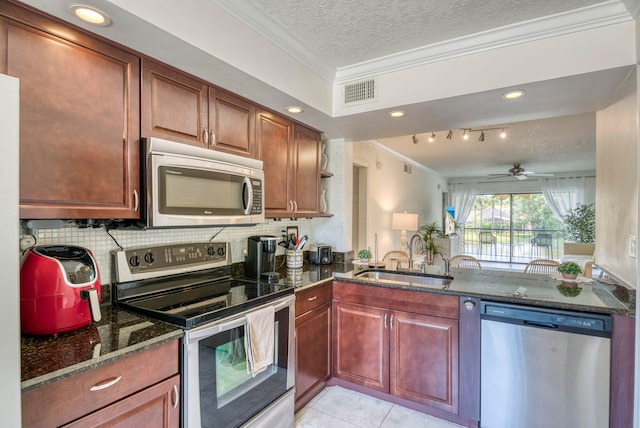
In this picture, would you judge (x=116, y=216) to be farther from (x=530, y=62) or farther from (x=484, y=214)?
(x=484, y=214)

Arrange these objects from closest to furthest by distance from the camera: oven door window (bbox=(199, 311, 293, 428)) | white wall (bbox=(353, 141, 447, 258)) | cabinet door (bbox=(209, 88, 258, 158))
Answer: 1. oven door window (bbox=(199, 311, 293, 428))
2. cabinet door (bbox=(209, 88, 258, 158))
3. white wall (bbox=(353, 141, 447, 258))

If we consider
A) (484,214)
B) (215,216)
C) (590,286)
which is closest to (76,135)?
(215,216)

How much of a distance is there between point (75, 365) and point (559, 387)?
2.34m

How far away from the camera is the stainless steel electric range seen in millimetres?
1418

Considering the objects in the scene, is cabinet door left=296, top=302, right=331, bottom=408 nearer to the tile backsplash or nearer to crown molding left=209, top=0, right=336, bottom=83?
the tile backsplash

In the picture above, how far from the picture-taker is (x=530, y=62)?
72.7 inches

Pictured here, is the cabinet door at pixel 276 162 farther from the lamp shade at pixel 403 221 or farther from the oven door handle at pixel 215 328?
the lamp shade at pixel 403 221

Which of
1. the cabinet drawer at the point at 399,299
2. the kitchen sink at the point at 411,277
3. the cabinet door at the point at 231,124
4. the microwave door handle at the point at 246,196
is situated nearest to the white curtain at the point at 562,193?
the kitchen sink at the point at 411,277

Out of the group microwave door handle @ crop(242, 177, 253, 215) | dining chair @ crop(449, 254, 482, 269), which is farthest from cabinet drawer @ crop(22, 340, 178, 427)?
dining chair @ crop(449, 254, 482, 269)

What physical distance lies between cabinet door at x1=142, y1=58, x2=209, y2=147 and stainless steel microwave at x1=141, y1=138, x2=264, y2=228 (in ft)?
0.25

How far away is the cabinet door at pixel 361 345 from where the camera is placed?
2.38 m

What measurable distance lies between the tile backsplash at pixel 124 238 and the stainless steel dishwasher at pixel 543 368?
175 centimetres

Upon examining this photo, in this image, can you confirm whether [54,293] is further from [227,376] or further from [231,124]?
[231,124]

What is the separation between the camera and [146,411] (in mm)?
1253
